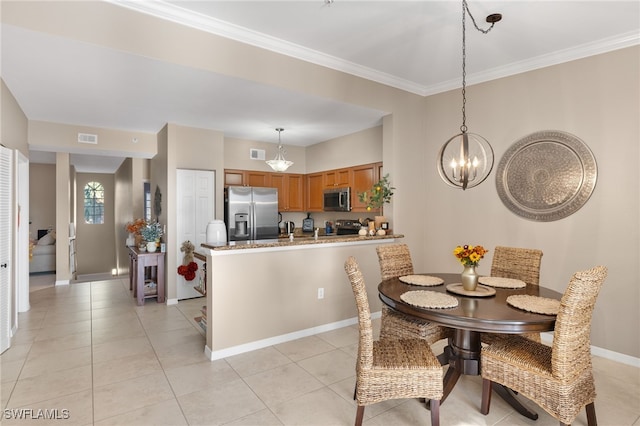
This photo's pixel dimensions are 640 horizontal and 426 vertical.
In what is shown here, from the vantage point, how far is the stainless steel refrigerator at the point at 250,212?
5.50m

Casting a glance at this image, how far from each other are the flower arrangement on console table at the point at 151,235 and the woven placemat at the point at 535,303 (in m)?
4.58

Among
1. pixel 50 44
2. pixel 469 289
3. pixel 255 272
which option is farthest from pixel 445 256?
pixel 50 44

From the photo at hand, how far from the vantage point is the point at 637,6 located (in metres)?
2.71

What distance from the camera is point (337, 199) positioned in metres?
5.84

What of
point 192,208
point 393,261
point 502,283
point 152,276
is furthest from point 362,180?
point 152,276

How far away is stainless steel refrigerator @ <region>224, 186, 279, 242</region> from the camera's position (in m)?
5.50

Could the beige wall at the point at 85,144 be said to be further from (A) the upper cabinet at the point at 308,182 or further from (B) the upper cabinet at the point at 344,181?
(B) the upper cabinet at the point at 344,181

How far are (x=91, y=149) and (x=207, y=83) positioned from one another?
3.15 m

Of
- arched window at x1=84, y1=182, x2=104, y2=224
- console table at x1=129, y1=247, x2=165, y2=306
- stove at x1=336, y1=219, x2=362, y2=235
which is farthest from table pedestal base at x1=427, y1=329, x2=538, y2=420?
arched window at x1=84, y1=182, x2=104, y2=224

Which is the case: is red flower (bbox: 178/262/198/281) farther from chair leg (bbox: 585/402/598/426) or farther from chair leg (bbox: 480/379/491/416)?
chair leg (bbox: 585/402/598/426)

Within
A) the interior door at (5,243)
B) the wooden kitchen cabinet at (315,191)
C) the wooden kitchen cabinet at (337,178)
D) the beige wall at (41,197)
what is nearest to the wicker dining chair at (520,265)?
the wooden kitchen cabinet at (337,178)

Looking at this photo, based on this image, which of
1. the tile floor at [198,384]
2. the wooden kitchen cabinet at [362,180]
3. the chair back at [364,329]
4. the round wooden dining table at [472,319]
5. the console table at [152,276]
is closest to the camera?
the round wooden dining table at [472,319]

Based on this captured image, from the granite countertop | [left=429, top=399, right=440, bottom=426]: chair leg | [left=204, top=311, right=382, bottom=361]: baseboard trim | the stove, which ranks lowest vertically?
[left=204, top=311, right=382, bottom=361]: baseboard trim

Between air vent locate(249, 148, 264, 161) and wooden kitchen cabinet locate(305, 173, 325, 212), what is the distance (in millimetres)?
1036
